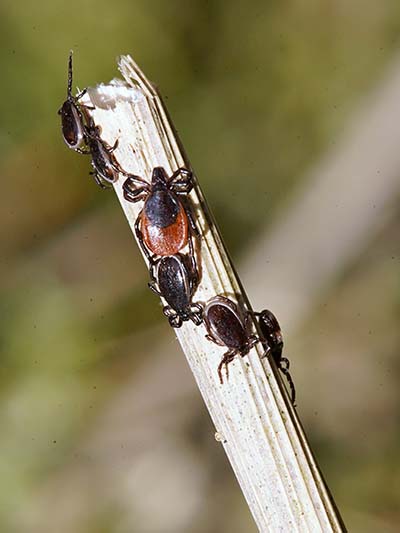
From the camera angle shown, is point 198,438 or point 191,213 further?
point 198,438

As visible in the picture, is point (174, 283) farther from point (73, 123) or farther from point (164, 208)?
point (73, 123)

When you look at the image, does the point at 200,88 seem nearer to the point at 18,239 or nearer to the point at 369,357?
the point at 18,239

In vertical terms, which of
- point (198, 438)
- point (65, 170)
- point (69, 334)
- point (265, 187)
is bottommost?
point (198, 438)

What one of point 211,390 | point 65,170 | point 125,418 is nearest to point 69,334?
point 125,418

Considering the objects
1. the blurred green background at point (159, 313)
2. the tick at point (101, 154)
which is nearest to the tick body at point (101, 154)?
the tick at point (101, 154)

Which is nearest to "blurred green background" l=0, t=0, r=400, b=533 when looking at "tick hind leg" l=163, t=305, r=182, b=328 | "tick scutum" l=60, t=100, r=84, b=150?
"tick scutum" l=60, t=100, r=84, b=150

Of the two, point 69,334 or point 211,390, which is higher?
point 69,334
